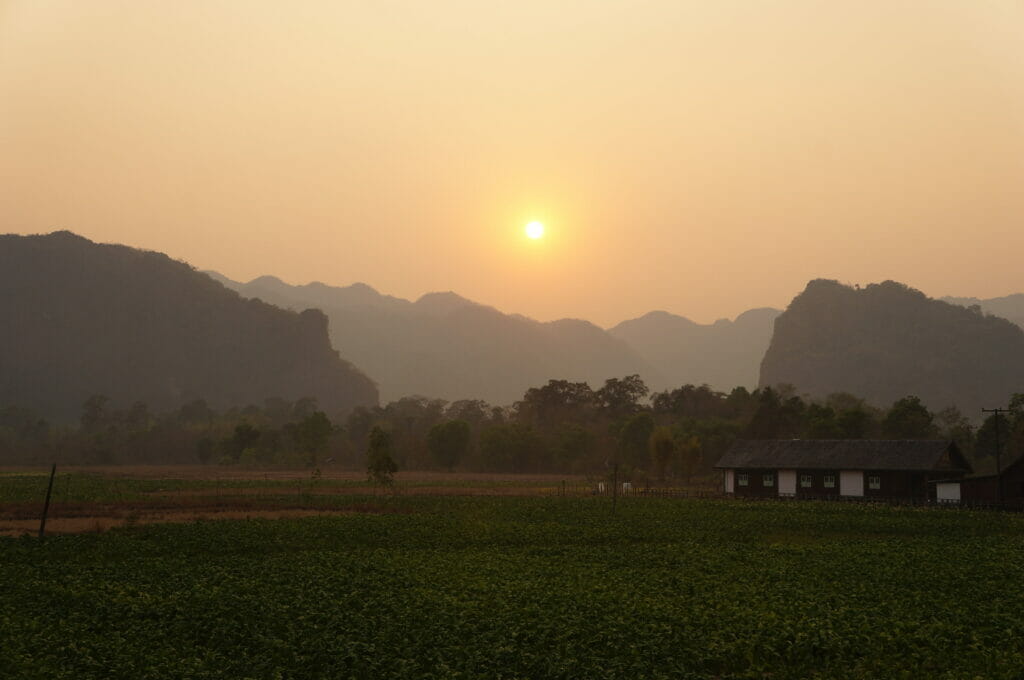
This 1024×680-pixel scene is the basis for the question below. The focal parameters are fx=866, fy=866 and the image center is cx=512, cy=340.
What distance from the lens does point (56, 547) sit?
4284cm

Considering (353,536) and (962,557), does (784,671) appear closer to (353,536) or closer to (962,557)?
(962,557)

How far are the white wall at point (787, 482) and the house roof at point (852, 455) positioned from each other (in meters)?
0.91

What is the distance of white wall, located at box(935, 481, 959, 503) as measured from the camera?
72.3 m

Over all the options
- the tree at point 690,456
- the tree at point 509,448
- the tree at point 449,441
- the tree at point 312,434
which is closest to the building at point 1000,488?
the tree at point 690,456

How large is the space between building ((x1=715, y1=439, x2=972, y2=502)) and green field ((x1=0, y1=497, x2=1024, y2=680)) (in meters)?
26.3

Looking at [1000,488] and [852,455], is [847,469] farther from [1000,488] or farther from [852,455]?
[1000,488]

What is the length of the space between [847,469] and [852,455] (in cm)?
169

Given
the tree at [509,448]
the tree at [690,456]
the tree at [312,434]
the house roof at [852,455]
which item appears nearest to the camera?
the house roof at [852,455]

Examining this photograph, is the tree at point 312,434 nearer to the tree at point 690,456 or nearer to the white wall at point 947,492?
the tree at point 690,456

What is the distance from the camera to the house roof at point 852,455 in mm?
75500

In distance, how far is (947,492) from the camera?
72.8 metres

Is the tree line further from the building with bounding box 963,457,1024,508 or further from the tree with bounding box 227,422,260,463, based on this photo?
the building with bounding box 963,457,1024,508

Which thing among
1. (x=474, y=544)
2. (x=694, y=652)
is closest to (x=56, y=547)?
(x=474, y=544)

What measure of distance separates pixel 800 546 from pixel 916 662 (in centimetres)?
2329
